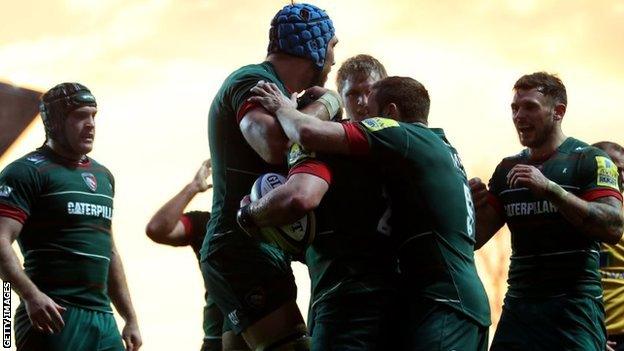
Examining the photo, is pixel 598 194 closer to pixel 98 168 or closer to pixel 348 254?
pixel 348 254

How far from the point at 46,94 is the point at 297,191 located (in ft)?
11.4

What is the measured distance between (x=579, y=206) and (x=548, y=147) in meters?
0.72

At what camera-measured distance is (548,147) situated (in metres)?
6.93

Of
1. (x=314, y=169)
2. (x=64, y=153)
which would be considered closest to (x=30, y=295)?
(x=64, y=153)

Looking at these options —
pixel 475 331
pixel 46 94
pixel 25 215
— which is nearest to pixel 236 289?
pixel 475 331

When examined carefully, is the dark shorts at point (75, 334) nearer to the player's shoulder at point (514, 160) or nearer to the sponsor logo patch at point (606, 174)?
the player's shoulder at point (514, 160)

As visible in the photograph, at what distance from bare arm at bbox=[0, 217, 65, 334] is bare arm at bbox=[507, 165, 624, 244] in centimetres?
276

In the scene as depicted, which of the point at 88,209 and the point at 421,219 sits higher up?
the point at 88,209

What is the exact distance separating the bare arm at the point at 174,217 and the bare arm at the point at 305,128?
2.81 m

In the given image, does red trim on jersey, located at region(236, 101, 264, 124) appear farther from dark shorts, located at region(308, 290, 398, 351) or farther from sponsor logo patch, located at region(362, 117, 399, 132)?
dark shorts, located at region(308, 290, 398, 351)

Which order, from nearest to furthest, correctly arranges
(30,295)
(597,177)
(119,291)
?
(30,295) < (597,177) < (119,291)

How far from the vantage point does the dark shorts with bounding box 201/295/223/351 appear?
7.48 m

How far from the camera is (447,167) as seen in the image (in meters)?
4.93

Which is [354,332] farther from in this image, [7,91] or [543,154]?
[543,154]
